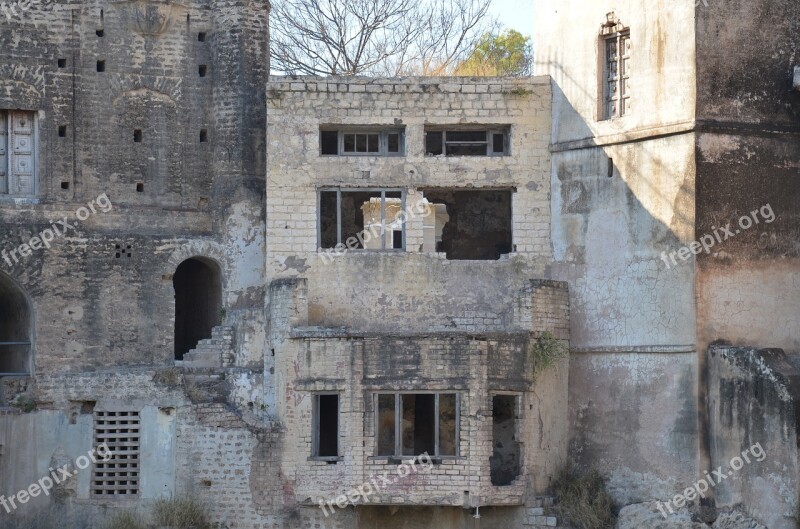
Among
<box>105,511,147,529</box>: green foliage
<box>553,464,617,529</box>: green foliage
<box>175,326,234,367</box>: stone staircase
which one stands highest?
<box>175,326,234,367</box>: stone staircase

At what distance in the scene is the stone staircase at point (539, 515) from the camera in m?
30.1

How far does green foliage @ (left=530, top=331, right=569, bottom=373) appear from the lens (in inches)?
1202

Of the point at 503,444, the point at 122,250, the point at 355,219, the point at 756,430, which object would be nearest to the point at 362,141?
the point at 355,219

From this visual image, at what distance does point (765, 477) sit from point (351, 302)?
804cm

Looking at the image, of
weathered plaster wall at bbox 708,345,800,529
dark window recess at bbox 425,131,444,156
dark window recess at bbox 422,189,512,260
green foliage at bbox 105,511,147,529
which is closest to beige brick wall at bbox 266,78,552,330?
dark window recess at bbox 425,131,444,156

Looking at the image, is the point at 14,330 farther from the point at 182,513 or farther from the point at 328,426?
the point at 328,426

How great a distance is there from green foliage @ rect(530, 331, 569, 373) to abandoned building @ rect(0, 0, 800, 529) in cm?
4

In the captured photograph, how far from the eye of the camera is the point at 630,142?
3050 cm

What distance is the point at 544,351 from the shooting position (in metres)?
30.6

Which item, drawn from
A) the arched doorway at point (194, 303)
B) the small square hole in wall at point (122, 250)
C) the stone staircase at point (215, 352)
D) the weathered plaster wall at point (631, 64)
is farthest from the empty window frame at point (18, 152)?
the weathered plaster wall at point (631, 64)

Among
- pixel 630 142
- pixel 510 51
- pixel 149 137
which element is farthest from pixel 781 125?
pixel 510 51

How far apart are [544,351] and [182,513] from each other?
696 cm

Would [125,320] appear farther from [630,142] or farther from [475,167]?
[630,142]

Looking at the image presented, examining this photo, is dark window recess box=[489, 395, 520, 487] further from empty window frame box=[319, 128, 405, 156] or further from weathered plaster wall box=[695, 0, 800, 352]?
empty window frame box=[319, 128, 405, 156]
